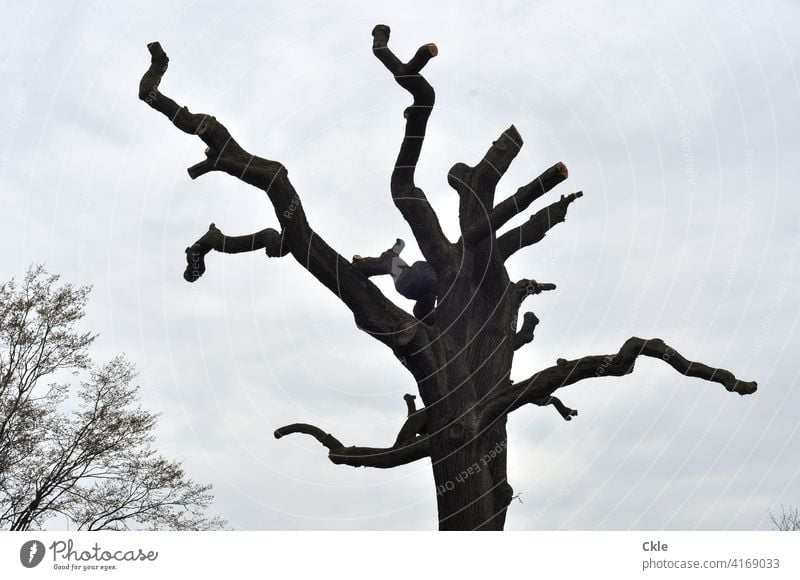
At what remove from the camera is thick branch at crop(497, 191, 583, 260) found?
32.1ft

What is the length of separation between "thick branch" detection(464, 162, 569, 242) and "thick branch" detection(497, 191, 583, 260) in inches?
45.8

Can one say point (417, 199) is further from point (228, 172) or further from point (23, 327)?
point (23, 327)

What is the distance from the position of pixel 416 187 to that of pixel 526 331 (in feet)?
8.23

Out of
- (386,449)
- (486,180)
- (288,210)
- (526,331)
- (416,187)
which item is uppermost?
(416,187)

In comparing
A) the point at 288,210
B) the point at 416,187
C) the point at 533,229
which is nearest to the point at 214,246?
the point at 288,210

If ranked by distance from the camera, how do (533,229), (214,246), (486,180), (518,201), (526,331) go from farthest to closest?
(526,331), (533,229), (214,246), (486,180), (518,201)

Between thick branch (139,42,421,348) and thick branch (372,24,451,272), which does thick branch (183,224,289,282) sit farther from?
thick branch (372,24,451,272)

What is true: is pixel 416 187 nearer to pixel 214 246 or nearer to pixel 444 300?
pixel 444 300

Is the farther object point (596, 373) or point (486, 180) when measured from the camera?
point (486, 180)

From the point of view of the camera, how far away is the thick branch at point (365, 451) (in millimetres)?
9000

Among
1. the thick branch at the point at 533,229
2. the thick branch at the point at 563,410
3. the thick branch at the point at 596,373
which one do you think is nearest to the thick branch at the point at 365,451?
the thick branch at the point at 596,373

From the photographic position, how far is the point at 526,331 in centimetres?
1043
